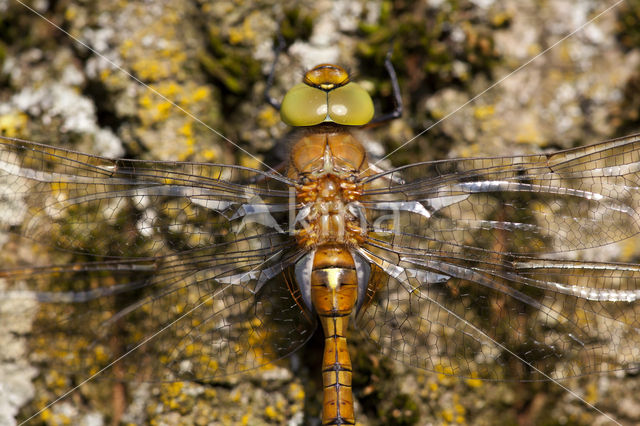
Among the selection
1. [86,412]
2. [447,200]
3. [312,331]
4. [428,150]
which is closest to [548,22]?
[428,150]

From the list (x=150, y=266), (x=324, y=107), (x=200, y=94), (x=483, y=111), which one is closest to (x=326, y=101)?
(x=324, y=107)

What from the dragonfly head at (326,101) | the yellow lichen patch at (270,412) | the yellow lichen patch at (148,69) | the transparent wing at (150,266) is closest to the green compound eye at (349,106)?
the dragonfly head at (326,101)

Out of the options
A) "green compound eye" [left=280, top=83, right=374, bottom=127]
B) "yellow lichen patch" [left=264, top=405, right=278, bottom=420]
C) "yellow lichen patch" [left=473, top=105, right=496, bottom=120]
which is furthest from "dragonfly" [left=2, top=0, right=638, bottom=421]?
"yellow lichen patch" [left=473, top=105, right=496, bottom=120]

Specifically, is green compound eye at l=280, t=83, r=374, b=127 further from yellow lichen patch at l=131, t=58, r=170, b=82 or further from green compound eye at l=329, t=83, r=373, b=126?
yellow lichen patch at l=131, t=58, r=170, b=82

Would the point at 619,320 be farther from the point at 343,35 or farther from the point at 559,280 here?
the point at 343,35

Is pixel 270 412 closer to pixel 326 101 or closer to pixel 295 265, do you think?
pixel 295 265

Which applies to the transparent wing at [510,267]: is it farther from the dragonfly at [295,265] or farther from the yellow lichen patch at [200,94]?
the yellow lichen patch at [200,94]

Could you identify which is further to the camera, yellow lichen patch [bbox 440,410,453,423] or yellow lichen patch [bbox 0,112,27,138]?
yellow lichen patch [bbox 0,112,27,138]
